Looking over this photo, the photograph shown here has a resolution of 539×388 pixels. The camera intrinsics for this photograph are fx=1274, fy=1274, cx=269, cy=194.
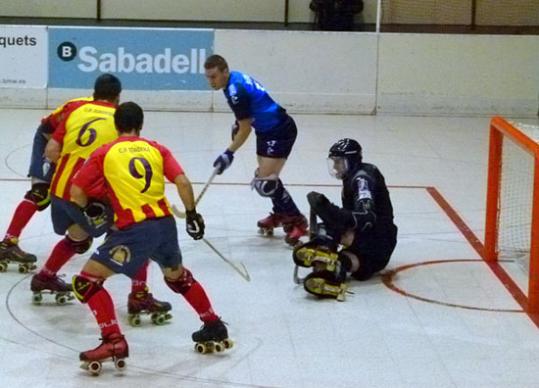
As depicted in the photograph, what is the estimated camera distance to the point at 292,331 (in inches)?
298

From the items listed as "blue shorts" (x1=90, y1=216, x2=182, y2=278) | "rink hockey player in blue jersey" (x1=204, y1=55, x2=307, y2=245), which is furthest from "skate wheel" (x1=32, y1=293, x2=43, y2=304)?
"rink hockey player in blue jersey" (x1=204, y1=55, x2=307, y2=245)

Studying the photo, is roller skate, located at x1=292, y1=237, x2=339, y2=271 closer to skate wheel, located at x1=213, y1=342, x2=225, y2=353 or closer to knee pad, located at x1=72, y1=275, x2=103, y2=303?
skate wheel, located at x1=213, y1=342, x2=225, y2=353

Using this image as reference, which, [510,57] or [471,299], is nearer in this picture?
[471,299]

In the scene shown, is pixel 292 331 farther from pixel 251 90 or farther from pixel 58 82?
pixel 58 82

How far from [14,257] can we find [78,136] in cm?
121

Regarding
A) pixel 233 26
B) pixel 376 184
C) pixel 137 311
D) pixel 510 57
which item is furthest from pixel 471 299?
pixel 233 26

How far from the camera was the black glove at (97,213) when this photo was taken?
7.36 m

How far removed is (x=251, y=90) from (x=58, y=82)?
6.38 m

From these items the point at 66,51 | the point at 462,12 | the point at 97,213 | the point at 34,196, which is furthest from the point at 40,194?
the point at 462,12

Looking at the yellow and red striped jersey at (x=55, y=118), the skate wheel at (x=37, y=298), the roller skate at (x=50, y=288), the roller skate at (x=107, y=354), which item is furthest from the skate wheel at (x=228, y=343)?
the yellow and red striped jersey at (x=55, y=118)

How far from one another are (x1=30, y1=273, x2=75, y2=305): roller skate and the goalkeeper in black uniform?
1498 mm

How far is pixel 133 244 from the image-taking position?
22.4 ft

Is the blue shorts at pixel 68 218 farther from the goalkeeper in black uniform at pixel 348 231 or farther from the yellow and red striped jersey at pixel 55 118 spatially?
the goalkeeper in black uniform at pixel 348 231

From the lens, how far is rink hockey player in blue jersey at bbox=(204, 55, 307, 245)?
949cm
